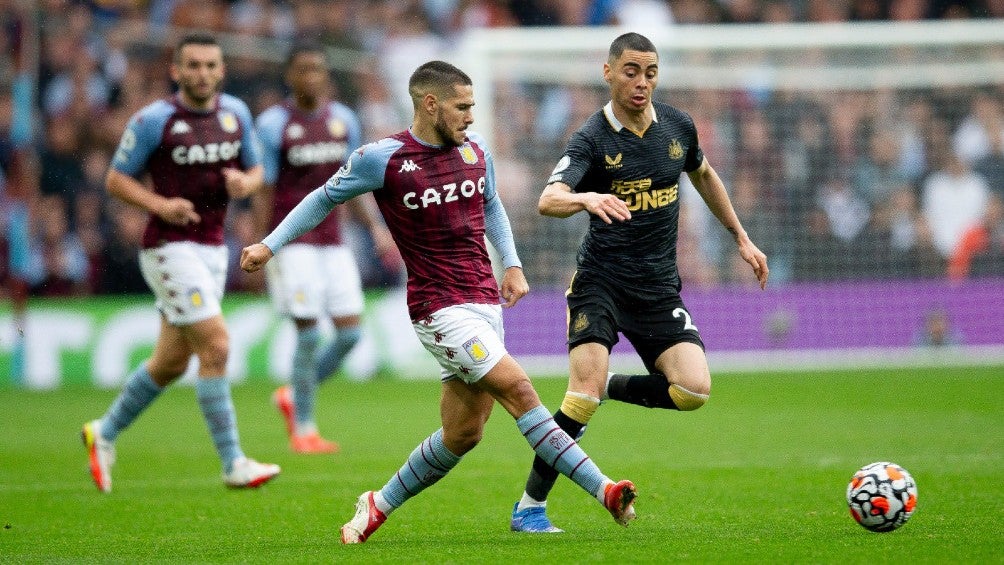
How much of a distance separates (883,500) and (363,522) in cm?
234

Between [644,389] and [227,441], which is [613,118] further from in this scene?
[227,441]

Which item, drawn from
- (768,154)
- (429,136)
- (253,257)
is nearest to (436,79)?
(429,136)

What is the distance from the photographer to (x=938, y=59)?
18.6 metres

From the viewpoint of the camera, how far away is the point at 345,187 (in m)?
6.48

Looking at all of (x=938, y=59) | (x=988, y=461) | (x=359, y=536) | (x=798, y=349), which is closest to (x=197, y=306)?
(x=359, y=536)

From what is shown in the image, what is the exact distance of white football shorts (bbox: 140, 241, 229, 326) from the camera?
8.78 m

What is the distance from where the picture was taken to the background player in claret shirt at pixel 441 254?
20.9ft

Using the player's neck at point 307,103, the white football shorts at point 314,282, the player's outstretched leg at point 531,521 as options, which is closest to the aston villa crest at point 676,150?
the player's outstretched leg at point 531,521

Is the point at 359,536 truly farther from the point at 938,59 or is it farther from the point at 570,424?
the point at 938,59

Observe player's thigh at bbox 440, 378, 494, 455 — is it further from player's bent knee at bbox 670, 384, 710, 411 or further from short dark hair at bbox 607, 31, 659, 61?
short dark hair at bbox 607, 31, 659, 61

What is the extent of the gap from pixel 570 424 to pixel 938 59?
43.6ft

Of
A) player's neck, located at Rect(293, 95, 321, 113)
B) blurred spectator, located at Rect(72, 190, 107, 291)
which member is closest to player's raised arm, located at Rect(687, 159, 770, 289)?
player's neck, located at Rect(293, 95, 321, 113)

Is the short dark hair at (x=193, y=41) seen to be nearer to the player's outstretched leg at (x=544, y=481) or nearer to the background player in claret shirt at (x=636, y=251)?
the background player in claret shirt at (x=636, y=251)

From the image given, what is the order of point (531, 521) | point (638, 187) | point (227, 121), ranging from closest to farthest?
point (531, 521), point (638, 187), point (227, 121)
